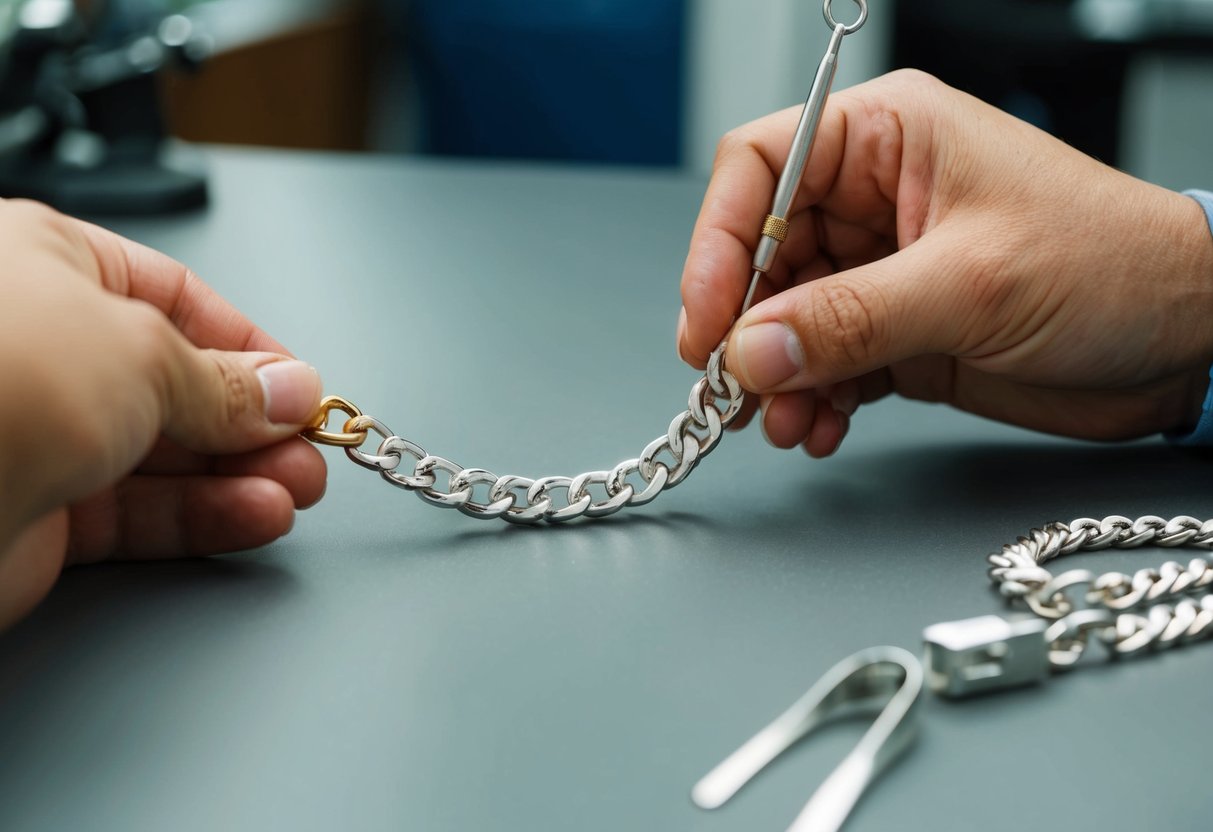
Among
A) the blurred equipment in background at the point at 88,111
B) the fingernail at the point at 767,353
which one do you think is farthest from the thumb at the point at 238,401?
the blurred equipment in background at the point at 88,111

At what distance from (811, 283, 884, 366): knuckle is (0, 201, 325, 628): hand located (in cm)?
32

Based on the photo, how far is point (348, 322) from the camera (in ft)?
Result: 4.07

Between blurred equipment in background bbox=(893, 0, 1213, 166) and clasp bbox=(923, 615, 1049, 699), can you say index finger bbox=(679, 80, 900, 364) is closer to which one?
clasp bbox=(923, 615, 1049, 699)

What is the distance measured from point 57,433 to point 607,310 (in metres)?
0.78

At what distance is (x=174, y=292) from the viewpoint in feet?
2.64

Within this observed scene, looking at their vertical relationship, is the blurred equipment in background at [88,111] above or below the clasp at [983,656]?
above

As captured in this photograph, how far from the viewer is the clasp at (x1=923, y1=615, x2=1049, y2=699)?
1.99 ft

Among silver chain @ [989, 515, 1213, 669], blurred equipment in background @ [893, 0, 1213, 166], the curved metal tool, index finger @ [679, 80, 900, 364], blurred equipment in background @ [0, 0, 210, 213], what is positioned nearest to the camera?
the curved metal tool

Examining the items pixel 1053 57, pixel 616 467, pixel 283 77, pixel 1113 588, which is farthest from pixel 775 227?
pixel 283 77

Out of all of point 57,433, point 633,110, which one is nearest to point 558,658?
point 57,433

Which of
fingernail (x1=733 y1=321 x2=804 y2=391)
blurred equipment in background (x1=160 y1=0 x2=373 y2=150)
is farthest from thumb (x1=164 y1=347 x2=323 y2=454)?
blurred equipment in background (x1=160 y1=0 x2=373 y2=150)

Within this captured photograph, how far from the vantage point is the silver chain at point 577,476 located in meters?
0.80

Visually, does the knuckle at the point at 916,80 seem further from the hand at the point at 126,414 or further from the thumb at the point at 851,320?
the hand at the point at 126,414

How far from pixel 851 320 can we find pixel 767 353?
0.06m
